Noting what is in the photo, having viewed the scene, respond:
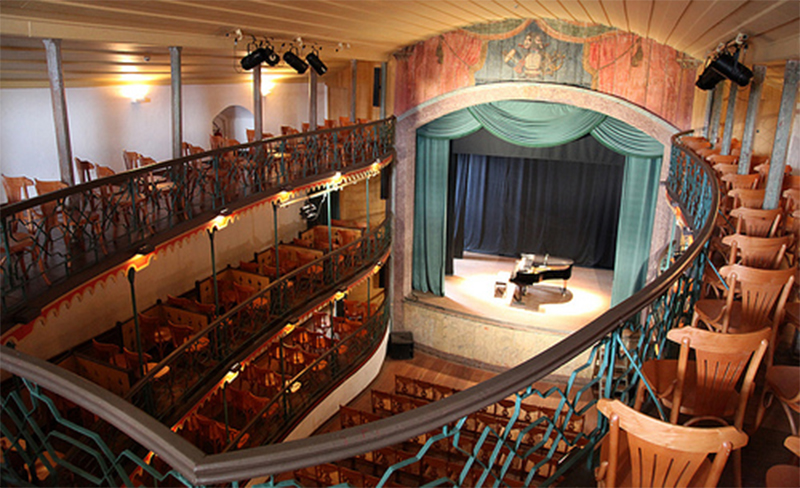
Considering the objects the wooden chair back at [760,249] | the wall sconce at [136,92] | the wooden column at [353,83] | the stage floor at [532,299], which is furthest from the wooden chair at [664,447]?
the wooden column at [353,83]

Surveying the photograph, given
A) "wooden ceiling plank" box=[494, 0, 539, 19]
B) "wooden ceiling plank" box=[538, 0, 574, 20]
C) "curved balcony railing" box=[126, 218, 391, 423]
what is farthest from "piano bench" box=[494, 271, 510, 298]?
"wooden ceiling plank" box=[538, 0, 574, 20]

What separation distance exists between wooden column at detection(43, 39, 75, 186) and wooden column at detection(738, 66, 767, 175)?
8144mm

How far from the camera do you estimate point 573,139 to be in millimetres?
13812

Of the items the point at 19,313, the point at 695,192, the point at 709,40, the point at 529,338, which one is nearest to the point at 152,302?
the point at 19,313

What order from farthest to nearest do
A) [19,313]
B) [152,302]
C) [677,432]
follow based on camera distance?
A: [152,302] → [19,313] → [677,432]

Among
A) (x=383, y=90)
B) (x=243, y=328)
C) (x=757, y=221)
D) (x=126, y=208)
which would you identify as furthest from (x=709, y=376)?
(x=383, y=90)

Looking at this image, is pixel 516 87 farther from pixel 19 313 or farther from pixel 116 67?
pixel 19 313

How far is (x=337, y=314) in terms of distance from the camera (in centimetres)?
1555

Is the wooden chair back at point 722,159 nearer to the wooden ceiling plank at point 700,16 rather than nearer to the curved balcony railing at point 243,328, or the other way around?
the wooden ceiling plank at point 700,16

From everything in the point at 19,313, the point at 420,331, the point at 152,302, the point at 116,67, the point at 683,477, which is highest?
the point at 116,67

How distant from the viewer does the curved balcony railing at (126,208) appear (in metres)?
5.83

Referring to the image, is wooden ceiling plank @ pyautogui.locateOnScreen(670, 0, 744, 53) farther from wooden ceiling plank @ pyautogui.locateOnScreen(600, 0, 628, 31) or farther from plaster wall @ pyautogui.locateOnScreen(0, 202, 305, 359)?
plaster wall @ pyautogui.locateOnScreen(0, 202, 305, 359)

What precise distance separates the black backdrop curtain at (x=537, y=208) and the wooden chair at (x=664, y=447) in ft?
50.5

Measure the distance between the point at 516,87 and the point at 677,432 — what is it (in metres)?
11.9
